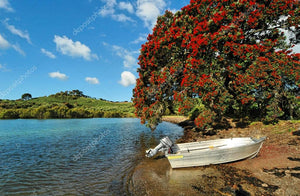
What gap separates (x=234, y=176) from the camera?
27.7 feet

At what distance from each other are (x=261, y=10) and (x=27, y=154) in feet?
88.0

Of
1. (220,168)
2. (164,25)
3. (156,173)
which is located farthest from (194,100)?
(164,25)

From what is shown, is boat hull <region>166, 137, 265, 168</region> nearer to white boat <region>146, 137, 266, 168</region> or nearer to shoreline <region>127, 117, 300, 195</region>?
white boat <region>146, 137, 266, 168</region>

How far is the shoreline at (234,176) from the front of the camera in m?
7.11

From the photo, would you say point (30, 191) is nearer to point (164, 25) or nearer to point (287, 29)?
point (164, 25)

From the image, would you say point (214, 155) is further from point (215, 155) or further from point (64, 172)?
point (64, 172)

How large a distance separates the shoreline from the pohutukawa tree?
4788 mm

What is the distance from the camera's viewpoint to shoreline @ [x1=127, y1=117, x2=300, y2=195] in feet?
23.3

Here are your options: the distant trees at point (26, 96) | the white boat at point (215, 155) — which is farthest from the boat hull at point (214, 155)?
the distant trees at point (26, 96)

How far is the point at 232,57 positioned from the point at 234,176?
41.7 ft

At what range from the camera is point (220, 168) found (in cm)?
955

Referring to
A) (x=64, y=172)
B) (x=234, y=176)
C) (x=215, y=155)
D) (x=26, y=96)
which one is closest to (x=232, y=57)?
(x=215, y=155)

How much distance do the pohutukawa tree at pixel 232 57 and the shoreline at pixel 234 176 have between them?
4788 mm

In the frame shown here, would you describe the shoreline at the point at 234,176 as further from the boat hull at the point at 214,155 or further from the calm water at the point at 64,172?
the calm water at the point at 64,172
